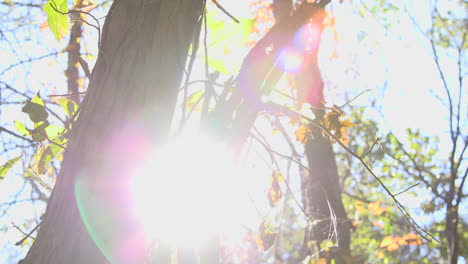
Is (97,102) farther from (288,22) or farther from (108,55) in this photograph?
(288,22)

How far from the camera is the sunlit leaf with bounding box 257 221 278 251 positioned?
148 centimetres

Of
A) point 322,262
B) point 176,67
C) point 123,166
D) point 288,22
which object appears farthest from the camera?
point 322,262

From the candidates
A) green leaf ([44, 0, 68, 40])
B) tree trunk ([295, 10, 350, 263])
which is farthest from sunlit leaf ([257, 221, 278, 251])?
tree trunk ([295, 10, 350, 263])

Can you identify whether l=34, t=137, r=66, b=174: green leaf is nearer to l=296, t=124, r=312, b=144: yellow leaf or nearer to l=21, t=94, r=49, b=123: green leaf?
l=21, t=94, r=49, b=123: green leaf

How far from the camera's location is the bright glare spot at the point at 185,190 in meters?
0.81

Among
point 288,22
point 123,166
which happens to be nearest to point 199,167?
point 123,166

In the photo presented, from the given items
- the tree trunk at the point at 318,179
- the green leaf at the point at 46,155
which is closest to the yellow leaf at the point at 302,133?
the green leaf at the point at 46,155

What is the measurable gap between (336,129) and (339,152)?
219 inches

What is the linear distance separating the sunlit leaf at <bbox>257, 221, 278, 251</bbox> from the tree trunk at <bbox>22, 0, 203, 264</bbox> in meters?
0.80

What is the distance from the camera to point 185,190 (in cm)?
98

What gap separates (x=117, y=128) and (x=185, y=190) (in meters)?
0.28

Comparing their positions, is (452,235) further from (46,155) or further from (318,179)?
(46,155)

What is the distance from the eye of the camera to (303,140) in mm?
1580

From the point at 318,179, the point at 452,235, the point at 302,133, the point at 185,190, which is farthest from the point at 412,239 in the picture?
the point at 185,190
